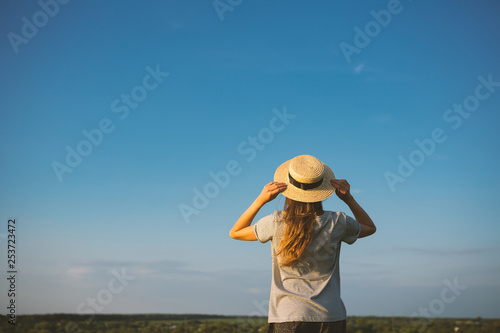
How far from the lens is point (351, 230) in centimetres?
341

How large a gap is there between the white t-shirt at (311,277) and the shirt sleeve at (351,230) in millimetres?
13

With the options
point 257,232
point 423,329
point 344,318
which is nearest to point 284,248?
point 257,232

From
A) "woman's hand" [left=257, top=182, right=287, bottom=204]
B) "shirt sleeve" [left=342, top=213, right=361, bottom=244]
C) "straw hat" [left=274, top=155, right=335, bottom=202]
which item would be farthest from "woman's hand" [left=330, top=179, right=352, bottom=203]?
"woman's hand" [left=257, top=182, right=287, bottom=204]

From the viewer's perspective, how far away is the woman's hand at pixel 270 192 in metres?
3.39

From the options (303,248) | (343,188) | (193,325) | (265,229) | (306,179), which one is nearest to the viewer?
(303,248)

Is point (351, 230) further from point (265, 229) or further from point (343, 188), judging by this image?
point (265, 229)

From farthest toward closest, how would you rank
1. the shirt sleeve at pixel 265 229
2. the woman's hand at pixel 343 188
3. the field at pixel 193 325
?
the field at pixel 193 325 → the woman's hand at pixel 343 188 → the shirt sleeve at pixel 265 229

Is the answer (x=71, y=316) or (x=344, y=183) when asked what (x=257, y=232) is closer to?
(x=344, y=183)

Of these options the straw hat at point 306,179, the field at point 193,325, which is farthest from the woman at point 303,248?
the field at point 193,325

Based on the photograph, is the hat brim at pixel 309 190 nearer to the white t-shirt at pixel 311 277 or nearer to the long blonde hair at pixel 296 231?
the long blonde hair at pixel 296 231

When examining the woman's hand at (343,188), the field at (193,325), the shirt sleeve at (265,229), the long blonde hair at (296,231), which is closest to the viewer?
the long blonde hair at (296,231)

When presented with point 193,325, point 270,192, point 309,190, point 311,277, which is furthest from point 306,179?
point 193,325

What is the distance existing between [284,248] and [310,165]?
0.75 meters

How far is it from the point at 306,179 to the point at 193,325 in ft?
298
